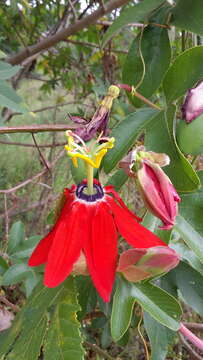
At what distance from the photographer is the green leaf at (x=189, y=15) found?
0.66 meters

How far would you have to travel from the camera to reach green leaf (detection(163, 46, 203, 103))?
554 millimetres

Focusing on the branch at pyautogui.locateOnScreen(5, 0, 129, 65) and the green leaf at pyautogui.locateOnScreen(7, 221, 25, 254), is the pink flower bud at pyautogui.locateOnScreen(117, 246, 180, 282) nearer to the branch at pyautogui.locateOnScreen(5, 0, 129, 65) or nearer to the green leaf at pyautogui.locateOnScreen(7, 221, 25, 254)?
the green leaf at pyautogui.locateOnScreen(7, 221, 25, 254)

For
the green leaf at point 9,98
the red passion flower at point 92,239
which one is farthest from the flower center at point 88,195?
the green leaf at point 9,98

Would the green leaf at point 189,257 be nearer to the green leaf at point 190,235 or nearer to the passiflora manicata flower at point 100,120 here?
the green leaf at point 190,235

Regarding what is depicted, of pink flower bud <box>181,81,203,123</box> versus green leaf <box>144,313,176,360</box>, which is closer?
pink flower bud <box>181,81,203,123</box>

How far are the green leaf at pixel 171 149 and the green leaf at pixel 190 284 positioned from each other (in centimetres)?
27

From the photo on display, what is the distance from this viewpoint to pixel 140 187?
1.46 feet

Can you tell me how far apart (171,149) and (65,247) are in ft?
0.62

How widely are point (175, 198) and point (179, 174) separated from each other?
8cm

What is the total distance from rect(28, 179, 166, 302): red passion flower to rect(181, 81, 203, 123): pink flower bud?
0.14 metres

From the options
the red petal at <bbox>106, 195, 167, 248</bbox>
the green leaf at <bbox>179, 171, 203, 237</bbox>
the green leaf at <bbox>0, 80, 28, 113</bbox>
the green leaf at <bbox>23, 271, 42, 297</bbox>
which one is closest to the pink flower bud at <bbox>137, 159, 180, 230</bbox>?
the red petal at <bbox>106, 195, 167, 248</bbox>

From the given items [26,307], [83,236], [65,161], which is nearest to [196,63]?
[83,236]

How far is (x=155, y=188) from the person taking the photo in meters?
0.44

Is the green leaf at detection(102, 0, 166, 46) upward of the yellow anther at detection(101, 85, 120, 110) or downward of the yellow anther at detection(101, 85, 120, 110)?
upward
